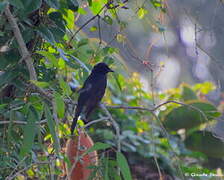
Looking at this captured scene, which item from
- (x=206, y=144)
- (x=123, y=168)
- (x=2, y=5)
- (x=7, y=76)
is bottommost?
(x=123, y=168)

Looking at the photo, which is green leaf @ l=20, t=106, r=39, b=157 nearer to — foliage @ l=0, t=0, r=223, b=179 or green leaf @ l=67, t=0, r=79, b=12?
foliage @ l=0, t=0, r=223, b=179

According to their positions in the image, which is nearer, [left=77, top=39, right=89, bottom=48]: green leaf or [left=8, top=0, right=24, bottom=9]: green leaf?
[left=8, top=0, right=24, bottom=9]: green leaf

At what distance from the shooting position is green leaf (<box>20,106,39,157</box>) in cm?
198

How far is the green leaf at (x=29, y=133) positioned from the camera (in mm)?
1980

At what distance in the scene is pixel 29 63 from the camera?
6.98 feet

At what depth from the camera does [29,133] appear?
6.58ft

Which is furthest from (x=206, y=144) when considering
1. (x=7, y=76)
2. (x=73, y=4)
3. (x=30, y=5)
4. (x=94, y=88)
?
(x=30, y=5)

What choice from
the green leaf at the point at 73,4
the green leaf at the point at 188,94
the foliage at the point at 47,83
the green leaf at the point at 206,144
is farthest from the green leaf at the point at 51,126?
the green leaf at the point at 188,94

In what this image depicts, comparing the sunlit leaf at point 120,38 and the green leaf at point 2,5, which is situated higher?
the sunlit leaf at point 120,38

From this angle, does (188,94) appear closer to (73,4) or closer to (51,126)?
(73,4)

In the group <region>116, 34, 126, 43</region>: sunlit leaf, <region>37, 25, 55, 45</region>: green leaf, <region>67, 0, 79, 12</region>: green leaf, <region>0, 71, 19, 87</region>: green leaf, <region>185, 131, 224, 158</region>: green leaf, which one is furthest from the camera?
<region>185, 131, 224, 158</region>: green leaf

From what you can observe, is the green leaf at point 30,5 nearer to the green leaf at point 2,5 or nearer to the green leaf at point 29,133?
the green leaf at point 2,5

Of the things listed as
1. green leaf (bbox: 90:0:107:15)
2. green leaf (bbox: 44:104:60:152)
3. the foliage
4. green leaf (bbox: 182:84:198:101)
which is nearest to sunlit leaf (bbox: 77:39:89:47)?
the foliage

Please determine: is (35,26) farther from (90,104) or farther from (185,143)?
(185,143)
